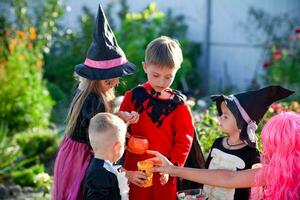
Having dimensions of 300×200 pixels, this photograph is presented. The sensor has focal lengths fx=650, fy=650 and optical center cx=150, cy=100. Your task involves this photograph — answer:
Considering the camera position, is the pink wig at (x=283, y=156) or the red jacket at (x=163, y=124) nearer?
the pink wig at (x=283, y=156)

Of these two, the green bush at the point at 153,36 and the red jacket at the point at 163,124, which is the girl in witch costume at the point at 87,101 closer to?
the red jacket at the point at 163,124

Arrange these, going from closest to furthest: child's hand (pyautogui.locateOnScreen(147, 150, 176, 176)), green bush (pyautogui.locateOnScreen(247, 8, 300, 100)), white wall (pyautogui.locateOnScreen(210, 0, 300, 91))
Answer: child's hand (pyautogui.locateOnScreen(147, 150, 176, 176)) < green bush (pyautogui.locateOnScreen(247, 8, 300, 100)) < white wall (pyautogui.locateOnScreen(210, 0, 300, 91))

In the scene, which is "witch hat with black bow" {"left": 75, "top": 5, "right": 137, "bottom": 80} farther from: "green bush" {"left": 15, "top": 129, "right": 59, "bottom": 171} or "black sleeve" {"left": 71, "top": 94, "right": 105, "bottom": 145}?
"green bush" {"left": 15, "top": 129, "right": 59, "bottom": 171}

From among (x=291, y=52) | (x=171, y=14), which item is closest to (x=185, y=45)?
(x=171, y=14)

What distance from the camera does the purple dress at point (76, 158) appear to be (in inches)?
164

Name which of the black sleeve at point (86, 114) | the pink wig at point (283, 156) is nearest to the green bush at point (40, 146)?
the black sleeve at point (86, 114)

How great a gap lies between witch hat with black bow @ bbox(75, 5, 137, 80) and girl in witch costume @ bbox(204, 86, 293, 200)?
26.3 inches

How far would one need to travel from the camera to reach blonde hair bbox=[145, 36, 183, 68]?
4.00 meters

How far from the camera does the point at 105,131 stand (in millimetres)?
3586

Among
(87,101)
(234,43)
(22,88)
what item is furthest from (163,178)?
(234,43)

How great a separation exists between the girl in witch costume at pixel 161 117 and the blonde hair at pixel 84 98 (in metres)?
0.11

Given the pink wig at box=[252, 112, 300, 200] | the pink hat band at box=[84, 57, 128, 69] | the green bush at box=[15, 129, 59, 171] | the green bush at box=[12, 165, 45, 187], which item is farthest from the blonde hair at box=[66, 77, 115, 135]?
the green bush at box=[15, 129, 59, 171]

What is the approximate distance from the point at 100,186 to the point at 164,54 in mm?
941

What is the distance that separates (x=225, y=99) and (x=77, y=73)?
39.2 inches
